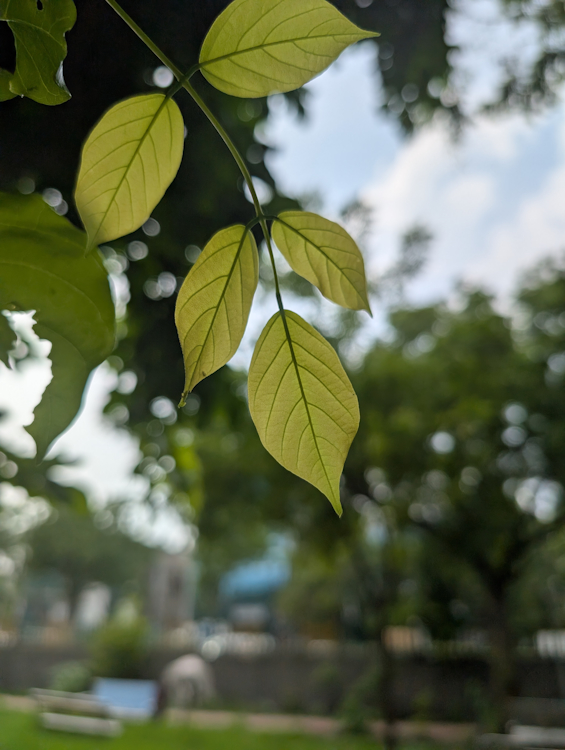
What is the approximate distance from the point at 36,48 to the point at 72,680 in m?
6.10

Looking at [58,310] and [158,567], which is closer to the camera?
[58,310]

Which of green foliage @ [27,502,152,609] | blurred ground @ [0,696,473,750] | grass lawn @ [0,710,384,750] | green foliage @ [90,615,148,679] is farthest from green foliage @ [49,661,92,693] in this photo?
green foliage @ [27,502,152,609]

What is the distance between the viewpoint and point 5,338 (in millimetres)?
160

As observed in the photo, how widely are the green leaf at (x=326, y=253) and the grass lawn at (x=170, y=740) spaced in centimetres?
330

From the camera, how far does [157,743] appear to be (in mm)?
3189

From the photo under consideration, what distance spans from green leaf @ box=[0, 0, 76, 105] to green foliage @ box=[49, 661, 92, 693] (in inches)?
237

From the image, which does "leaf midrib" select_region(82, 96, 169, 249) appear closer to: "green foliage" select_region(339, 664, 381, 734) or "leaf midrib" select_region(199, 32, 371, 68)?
"leaf midrib" select_region(199, 32, 371, 68)

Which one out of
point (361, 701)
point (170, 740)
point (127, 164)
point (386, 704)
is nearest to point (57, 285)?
point (127, 164)

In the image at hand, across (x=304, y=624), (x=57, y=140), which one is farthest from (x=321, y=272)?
(x=304, y=624)

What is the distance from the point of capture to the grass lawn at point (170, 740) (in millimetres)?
2984

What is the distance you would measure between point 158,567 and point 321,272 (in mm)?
11038

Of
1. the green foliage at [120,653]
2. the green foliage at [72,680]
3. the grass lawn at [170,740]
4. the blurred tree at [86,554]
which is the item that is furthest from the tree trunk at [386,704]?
the blurred tree at [86,554]

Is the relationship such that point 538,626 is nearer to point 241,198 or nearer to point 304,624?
point 304,624

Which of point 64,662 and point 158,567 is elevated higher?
point 158,567
